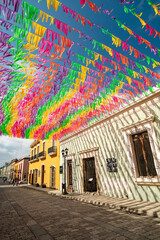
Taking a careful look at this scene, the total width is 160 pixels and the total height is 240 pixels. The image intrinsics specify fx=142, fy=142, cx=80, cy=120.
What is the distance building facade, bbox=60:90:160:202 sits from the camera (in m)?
6.37

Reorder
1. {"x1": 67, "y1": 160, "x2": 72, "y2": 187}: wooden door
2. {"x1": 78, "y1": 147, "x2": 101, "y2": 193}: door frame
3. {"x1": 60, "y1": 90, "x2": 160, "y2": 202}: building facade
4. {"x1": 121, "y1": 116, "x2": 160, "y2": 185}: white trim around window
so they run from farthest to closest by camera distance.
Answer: {"x1": 67, "y1": 160, "x2": 72, "y2": 187}: wooden door → {"x1": 78, "y1": 147, "x2": 101, "y2": 193}: door frame → {"x1": 60, "y1": 90, "x2": 160, "y2": 202}: building facade → {"x1": 121, "y1": 116, "x2": 160, "y2": 185}: white trim around window

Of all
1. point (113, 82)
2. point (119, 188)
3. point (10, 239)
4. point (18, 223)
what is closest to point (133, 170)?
point (119, 188)

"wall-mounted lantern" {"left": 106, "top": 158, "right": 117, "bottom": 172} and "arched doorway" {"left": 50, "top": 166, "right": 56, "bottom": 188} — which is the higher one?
"wall-mounted lantern" {"left": 106, "top": 158, "right": 117, "bottom": 172}

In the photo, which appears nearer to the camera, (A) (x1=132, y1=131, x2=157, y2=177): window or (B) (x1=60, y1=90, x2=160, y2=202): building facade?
(B) (x1=60, y1=90, x2=160, y2=202): building facade

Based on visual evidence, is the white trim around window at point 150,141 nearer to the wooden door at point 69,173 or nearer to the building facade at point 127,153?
the building facade at point 127,153

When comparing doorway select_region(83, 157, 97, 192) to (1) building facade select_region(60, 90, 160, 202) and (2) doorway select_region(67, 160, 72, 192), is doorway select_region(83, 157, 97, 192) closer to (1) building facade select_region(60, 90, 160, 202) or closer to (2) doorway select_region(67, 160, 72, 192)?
(1) building facade select_region(60, 90, 160, 202)

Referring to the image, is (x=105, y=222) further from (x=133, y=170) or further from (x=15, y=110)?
(x=15, y=110)

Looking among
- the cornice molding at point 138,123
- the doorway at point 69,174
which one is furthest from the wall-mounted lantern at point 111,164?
the doorway at point 69,174

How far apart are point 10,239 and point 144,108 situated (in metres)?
6.78

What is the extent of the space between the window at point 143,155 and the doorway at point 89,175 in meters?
4.16

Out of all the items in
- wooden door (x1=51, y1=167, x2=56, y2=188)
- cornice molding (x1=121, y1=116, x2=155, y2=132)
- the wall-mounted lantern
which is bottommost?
wooden door (x1=51, y1=167, x2=56, y2=188)

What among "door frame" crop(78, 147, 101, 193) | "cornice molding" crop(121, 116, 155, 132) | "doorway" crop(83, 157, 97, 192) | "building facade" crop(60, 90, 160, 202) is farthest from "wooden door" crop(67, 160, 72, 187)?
"cornice molding" crop(121, 116, 155, 132)

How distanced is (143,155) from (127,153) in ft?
2.66

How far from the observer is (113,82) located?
17.2 ft
